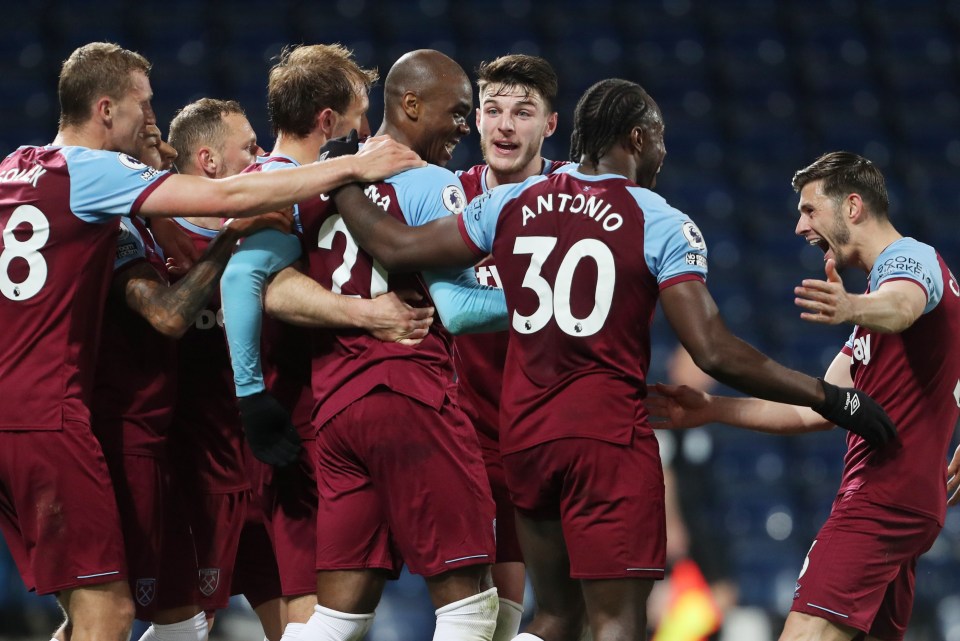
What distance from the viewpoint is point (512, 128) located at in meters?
5.12

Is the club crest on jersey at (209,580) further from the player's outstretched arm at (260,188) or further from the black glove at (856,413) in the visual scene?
the black glove at (856,413)

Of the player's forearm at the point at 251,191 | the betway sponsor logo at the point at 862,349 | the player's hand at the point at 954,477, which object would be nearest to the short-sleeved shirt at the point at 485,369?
the player's forearm at the point at 251,191

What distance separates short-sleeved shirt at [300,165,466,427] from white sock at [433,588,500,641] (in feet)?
2.02

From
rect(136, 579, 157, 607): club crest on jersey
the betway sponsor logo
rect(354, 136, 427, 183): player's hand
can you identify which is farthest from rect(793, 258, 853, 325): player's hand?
rect(136, 579, 157, 607): club crest on jersey

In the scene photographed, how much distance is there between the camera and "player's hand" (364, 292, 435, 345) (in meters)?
3.85

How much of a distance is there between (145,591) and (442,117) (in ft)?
6.51

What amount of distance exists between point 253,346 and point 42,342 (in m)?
0.67

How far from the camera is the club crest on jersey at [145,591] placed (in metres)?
4.34

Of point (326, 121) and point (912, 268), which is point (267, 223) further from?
point (912, 268)

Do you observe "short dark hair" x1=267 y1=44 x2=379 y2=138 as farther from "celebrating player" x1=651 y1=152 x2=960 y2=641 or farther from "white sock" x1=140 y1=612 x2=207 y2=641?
"white sock" x1=140 y1=612 x2=207 y2=641

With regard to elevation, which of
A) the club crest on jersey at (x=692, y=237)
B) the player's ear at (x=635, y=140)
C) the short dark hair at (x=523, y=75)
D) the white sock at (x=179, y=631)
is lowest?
the white sock at (x=179, y=631)

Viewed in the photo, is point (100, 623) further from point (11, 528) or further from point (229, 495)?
point (229, 495)

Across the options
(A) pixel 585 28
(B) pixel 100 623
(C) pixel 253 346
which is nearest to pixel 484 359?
(C) pixel 253 346

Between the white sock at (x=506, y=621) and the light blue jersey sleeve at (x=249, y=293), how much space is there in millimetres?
1452
